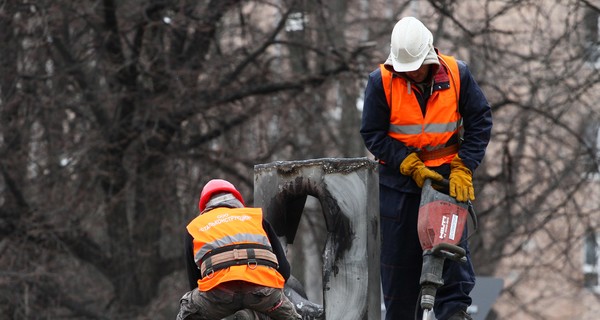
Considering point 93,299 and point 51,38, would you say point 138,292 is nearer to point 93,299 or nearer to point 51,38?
point 93,299

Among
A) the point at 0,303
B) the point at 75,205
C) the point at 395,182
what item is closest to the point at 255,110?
the point at 75,205

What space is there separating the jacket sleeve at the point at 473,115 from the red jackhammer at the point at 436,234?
31 cm

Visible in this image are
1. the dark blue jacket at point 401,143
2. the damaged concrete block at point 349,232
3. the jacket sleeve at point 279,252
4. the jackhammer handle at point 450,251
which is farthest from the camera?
the jacket sleeve at point 279,252

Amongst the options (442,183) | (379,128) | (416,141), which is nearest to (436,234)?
A: (442,183)

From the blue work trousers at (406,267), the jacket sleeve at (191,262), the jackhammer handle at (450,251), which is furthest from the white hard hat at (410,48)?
the jacket sleeve at (191,262)

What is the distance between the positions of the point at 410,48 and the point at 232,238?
4.35ft

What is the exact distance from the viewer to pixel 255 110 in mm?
16625

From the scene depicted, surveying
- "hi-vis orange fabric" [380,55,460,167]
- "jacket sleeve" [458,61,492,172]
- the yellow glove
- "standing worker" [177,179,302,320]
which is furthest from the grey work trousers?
"jacket sleeve" [458,61,492,172]

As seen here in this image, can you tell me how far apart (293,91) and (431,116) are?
9.55 meters

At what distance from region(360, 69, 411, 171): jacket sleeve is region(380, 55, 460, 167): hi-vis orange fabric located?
3 cm

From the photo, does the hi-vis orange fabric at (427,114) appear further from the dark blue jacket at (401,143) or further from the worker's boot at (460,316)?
the worker's boot at (460,316)

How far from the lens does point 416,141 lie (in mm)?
7273

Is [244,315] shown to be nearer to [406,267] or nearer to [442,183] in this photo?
[406,267]

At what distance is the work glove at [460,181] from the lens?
7.06m
